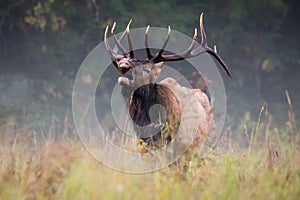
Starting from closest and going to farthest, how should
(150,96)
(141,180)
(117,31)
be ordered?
(141,180) < (150,96) < (117,31)

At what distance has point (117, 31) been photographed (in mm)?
11586

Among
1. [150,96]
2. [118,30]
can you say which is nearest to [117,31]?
[118,30]

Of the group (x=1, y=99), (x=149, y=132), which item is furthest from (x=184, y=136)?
(x=1, y=99)

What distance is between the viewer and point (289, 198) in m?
3.63

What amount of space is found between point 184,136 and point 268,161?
137cm

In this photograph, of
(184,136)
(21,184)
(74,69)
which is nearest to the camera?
(21,184)

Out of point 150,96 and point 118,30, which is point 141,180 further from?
point 118,30

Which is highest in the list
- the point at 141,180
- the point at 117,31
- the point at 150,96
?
the point at 117,31

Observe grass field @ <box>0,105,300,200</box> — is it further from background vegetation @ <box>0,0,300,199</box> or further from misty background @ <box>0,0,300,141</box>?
misty background @ <box>0,0,300,141</box>

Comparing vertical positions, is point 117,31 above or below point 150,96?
above

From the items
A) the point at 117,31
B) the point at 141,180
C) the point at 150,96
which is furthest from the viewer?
the point at 117,31

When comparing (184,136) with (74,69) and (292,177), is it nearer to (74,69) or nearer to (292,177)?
(292,177)

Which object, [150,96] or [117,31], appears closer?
[150,96]

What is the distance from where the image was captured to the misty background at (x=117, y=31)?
11352 mm
